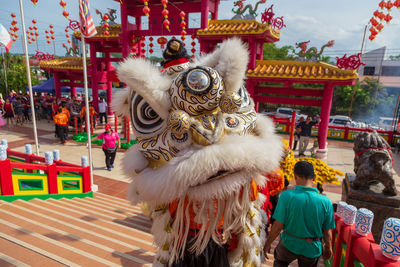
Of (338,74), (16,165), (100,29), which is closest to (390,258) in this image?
(16,165)

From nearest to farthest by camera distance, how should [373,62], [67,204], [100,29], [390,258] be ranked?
[390,258] → [67,204] → [100,29] → [373,62]

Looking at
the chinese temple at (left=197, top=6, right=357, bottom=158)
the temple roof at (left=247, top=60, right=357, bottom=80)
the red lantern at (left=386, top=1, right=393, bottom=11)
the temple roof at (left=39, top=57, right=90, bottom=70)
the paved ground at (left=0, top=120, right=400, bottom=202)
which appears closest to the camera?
the paved ground at (left=0, top=120, right=400, bottom=202)

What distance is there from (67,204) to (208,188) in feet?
12.0

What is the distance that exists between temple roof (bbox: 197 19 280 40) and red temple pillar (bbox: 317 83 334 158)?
2527 mm

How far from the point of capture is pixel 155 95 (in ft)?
4.88

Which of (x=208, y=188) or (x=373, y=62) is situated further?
(x=373, y=62)

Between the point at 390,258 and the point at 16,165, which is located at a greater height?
the point at 390,258

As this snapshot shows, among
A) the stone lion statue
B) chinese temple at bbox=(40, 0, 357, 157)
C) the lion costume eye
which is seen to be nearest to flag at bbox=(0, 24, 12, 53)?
chinese temple at bbox=(40, 0, 357, 157)

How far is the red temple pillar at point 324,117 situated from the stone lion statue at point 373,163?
15.0 ft

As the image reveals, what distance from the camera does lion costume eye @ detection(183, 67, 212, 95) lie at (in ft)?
4.81

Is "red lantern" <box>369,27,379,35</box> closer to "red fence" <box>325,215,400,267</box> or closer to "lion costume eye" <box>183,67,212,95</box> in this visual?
"red fence" <box>325,215,400,267</box>

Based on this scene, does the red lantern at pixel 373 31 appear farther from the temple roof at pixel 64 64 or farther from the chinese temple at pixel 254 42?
the temple roof at pixel 64 64

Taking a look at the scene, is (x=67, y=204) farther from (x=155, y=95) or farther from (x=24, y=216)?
(x=155, y=95)

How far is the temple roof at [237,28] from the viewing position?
784cm
